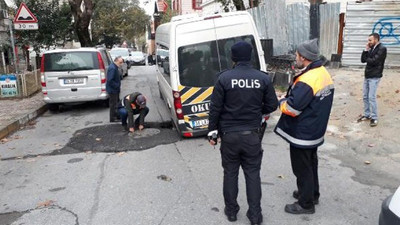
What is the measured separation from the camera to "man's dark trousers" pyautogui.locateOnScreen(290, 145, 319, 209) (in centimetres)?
381

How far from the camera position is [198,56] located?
6.83m

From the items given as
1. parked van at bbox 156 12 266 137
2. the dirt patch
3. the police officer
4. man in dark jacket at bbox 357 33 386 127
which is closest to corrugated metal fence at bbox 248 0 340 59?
the dirt patch

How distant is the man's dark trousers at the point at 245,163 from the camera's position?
3.59m

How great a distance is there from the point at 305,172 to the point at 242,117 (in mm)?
950

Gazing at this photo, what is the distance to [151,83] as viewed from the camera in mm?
16406

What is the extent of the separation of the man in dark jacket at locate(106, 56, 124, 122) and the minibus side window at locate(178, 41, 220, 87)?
7.87 feet

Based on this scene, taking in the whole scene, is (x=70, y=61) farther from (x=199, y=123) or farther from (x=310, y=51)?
(x=310, y=51)

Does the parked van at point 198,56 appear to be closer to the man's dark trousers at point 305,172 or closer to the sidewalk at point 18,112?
the man's dark trousers at point 305,172

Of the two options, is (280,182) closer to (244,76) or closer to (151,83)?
(244,76)

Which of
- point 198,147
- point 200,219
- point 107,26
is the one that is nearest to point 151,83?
point 198,147

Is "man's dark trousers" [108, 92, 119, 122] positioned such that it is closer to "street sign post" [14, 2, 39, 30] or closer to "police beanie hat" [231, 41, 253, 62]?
"street sign post" [14, 2, 39, 30]

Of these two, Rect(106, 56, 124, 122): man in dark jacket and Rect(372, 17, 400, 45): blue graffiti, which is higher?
Rect(372, 17, 400, 45): blue graffiti

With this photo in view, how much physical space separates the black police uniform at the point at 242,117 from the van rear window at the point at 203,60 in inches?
126

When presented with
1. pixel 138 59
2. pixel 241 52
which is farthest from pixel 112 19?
pixel 241 52
